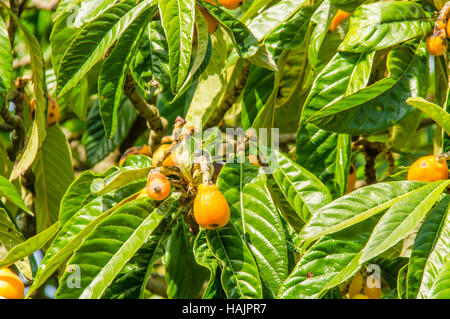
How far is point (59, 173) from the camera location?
7.34 ft

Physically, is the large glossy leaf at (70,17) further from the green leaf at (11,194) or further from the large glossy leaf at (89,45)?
the green leaf at (11,194)

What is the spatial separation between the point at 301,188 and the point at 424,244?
33cm

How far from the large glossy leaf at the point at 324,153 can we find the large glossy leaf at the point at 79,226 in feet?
1.34

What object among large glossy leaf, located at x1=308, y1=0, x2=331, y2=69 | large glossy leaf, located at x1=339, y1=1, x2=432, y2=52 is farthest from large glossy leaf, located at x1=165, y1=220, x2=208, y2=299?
large glossy leaf, located at x1=339, y1=1, x2=432, y2=52

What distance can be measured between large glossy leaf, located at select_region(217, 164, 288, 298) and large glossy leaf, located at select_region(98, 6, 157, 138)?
297 millimetres

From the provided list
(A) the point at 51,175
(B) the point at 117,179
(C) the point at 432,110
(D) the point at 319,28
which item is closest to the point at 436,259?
(C) the point at 432,110

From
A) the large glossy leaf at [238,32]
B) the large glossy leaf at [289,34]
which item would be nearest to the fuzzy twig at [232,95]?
the large glossy leaf at [289,34]

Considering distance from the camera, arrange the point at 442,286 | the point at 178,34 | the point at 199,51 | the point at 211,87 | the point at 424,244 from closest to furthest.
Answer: the point at 442,286 → the point at 424,244 → the point at 178,34 → the point at 199,51 → the point at 211,87

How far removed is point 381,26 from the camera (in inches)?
55.6

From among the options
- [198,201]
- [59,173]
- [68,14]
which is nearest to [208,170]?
[198,201]

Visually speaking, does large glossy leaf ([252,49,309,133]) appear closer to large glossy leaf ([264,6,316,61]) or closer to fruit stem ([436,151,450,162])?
large glossy leaf ([264,6,316,61])

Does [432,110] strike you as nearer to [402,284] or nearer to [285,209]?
[402,284]

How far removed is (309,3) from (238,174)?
565mm
